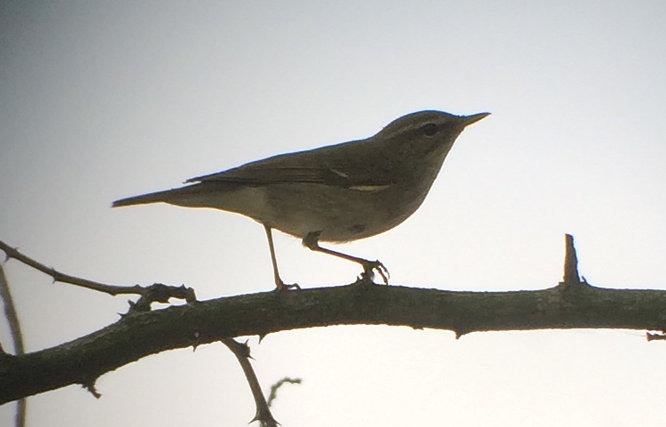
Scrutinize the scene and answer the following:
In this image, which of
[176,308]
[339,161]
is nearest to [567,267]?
[176,308]

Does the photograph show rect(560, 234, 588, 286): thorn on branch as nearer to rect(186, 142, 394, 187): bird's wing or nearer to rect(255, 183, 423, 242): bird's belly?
rect(255, 183, 423, 242): bird's belly

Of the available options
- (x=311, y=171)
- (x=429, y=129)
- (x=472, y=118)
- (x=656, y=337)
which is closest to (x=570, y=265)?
(x=656, y=337)

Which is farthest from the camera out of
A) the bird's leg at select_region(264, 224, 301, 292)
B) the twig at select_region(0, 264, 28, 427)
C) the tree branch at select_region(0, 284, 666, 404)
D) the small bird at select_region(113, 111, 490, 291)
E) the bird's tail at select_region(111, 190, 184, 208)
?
the small bird at select_region(113, 111, 490, 291)

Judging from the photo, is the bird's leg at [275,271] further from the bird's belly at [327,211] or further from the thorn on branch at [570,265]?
the thorn on branch at [570,265]

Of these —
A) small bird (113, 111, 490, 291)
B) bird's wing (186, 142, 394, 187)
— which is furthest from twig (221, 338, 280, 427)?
bird's wing (186, 142, 394, 187)

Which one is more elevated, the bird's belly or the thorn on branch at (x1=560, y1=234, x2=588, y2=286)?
the bird's belly

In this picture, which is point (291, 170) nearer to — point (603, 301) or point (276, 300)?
point (276, 300)

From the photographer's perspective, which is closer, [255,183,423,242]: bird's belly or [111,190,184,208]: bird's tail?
[111,190,184,208]: bird's tail
